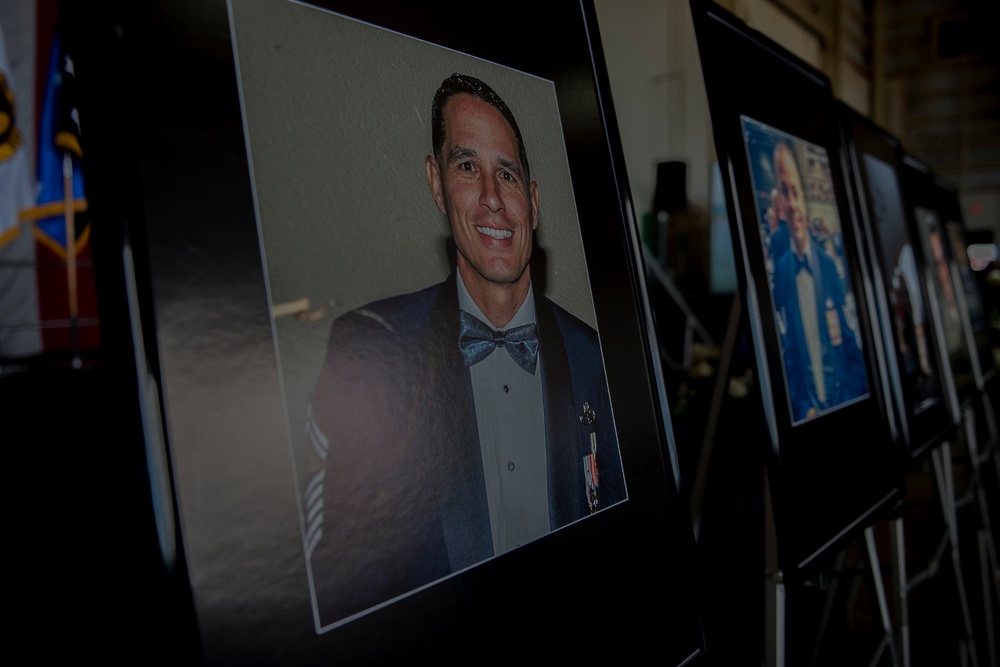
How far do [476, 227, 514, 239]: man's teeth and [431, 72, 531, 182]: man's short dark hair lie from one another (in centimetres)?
6

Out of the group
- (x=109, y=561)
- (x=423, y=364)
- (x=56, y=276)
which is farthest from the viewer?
(x=56, y=276)

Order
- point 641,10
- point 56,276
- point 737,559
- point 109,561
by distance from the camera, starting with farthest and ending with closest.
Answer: point 641,10 < point 56,276 < point 737,559 < point 109,561

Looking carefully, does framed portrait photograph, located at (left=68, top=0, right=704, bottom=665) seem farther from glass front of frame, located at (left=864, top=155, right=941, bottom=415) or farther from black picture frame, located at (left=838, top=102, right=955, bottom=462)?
glass front of frame, located at (left=864, top=155, right=941, bottom=415)

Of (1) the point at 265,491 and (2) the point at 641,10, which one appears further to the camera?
(2) the point at 641,10

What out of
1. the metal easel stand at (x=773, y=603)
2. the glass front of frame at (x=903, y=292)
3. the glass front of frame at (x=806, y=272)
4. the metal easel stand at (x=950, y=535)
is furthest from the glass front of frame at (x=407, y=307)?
the metal easel stand at (x=950, y=535)

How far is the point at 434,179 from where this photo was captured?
0.51m

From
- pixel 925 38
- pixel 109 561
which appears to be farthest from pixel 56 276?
pixel 925 38

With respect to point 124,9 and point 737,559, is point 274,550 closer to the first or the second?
point 124,9

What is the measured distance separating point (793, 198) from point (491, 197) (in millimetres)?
700

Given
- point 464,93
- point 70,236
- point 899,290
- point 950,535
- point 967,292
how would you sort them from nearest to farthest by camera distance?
point 464,93 → point 899,290 → point 950,535 → point 70,236 → point 967,292

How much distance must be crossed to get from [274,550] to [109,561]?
100cm

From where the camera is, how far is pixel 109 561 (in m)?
1.17

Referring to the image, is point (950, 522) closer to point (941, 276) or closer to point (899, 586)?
point (899, 586)

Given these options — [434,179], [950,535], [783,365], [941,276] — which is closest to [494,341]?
[434,179]
